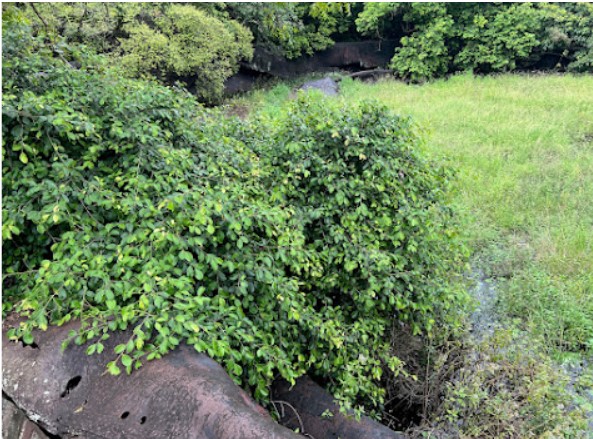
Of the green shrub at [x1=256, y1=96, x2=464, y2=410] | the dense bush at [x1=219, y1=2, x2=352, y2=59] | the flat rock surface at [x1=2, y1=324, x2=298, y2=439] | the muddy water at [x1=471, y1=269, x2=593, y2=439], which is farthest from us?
the dense bush at [x1=219, y1=2, x2=352, y2=59]

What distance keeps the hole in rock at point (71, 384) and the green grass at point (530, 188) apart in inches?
131

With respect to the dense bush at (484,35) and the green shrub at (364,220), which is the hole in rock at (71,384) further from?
the dense bush at (484,35)

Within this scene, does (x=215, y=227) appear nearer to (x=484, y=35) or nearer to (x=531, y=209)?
(x=531, y=209)

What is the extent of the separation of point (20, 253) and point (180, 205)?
1.08 m

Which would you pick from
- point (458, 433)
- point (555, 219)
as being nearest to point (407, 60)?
point (555, 219)

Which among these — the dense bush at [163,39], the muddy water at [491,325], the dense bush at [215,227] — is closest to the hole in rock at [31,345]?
the dense bush at [215,227]

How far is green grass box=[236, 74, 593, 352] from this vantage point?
4828 millimetres

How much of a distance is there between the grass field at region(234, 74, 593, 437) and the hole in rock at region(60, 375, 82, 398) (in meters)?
2.33

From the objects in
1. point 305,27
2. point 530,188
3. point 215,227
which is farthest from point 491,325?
point 305,27

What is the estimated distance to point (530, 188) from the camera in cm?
703

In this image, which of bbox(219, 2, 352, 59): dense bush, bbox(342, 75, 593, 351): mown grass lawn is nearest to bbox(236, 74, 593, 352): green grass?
bbox(342, 75, 593, 351): mown grass lawn

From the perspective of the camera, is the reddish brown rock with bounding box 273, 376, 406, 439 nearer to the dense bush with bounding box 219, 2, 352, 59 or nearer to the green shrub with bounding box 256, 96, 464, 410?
the green shrub with bounding box 256, 96, 464, 410

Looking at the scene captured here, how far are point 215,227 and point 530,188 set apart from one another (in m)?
5.78

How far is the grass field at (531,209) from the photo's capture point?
11.5 feet
